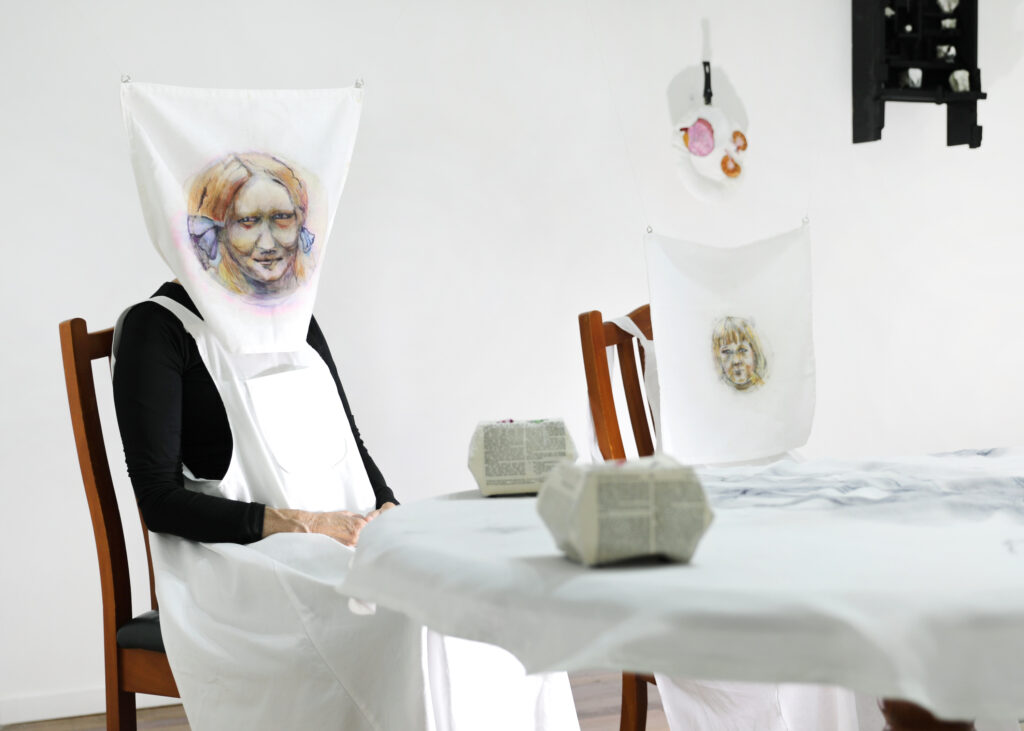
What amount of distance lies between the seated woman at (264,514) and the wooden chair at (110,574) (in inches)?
1.5

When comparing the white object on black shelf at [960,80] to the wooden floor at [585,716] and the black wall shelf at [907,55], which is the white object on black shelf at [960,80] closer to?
the black wall shelf at [907,55]

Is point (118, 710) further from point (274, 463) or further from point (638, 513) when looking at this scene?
point (638, 513)

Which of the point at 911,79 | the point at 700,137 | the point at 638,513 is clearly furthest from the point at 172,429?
the point at 911,79

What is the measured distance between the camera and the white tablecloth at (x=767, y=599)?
513mm

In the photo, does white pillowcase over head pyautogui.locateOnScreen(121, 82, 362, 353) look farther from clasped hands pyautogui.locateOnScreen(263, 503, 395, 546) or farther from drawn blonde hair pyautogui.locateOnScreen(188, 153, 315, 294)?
clasped hands pyautogui.locateOnScreen(263, 503, 395, 546)

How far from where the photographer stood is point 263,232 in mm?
1516

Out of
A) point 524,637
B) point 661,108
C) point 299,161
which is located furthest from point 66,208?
point 524,637

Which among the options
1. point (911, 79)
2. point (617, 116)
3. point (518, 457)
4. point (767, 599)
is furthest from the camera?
point (911, 79)

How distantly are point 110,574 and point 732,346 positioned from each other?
119cm

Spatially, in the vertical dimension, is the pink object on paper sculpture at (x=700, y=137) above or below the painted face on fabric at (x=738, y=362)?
above

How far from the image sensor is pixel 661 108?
8.39 ft

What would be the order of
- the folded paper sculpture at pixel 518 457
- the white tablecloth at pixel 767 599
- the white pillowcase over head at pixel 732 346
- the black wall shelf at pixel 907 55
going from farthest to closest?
1. the black wall shelf at pixel 907 55
2. the white pillowcase over head at pixel 732 346
3. the folded paper sculpture at pixel 518 457
4. the white tablecloth at pixel 767 599

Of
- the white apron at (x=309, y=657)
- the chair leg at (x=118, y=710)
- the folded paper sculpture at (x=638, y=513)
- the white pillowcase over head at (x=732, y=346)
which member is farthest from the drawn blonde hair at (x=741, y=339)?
the folded paper sculpture at (x=638, y=513)

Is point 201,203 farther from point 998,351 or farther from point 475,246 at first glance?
point 998,351
